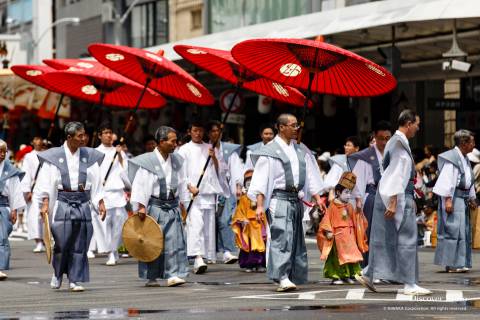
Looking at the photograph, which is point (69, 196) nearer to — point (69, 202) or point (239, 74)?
point (69, 202)

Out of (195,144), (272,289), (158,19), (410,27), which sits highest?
(158,19)

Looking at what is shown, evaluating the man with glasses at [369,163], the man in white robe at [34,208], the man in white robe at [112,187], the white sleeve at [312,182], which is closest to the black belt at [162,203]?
the white sleeve at [312,182]

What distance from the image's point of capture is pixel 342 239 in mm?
14906

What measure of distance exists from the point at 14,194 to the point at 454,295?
6088 millimetres

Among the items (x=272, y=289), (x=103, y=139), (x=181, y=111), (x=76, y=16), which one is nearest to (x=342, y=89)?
(x=272, y=289)

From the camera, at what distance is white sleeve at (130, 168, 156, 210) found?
14625mm

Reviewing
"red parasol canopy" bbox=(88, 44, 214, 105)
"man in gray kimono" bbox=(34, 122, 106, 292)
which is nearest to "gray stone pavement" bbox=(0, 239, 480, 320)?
"man in gray kimono" bbox=(34, 122, 106, 292)

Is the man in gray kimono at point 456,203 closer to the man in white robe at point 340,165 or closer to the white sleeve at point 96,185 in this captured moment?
the man in white robe at point 340,165

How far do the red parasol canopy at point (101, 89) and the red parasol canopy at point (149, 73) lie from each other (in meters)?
1.57

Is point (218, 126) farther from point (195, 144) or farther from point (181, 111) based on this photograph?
point (181, 111)

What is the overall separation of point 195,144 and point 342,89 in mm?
3428

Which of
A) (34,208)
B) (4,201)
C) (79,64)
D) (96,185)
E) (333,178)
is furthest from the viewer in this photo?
(34,208)

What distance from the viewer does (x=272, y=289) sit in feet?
46.3

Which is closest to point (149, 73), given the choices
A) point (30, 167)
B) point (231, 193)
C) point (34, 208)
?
point (231, 193)
